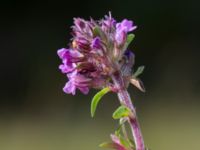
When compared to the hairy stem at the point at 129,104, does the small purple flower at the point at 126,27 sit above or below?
above

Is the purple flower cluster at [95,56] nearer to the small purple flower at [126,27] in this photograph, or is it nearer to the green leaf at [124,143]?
the small purple flower at [126,27]

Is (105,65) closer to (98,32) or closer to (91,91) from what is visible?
(98,32)

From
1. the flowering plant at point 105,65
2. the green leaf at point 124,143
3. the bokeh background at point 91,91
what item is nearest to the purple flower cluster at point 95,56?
the flowering plant at point 105,65

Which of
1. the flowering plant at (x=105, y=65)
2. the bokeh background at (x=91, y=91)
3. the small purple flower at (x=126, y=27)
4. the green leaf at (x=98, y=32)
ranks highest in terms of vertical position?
the bokeh background at (x=91, y=91)

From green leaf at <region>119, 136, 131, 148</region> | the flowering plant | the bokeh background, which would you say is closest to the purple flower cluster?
the flowering plant
